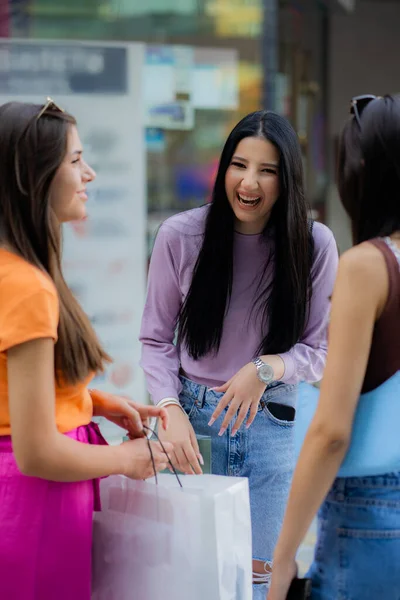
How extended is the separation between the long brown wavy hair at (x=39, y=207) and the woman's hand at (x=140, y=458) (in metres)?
0.17

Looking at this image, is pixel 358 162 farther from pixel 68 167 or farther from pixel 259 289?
pixel 259 289

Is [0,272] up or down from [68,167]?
down

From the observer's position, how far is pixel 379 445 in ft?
5.39

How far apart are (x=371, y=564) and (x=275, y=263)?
111 cm

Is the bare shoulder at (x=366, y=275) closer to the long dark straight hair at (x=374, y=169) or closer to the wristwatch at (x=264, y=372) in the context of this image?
the long dark straight hair at (x=374, y=169)

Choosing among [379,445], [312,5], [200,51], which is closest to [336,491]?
[379,445]

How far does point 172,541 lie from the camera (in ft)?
6.25

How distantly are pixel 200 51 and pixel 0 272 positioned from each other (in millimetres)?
4221

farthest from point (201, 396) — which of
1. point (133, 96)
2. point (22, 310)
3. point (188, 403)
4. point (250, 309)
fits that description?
point (133, 96)

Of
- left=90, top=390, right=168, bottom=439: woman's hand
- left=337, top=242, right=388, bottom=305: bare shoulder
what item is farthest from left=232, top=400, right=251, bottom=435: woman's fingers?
left=337, top=242, right=388, bottom=305: bare shoulder

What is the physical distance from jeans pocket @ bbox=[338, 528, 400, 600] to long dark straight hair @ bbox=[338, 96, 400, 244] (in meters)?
0.49

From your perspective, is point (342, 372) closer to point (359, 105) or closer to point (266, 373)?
point (359, 105)

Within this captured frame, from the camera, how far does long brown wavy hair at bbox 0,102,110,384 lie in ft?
6.11

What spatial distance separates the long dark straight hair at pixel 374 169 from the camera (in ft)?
5.43
